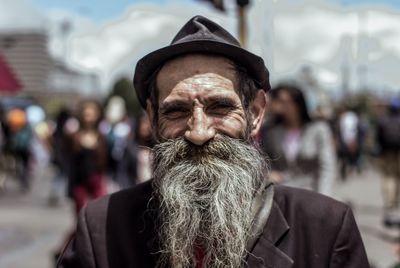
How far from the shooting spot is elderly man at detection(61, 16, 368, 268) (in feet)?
6.04

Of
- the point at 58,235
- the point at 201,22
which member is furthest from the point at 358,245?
the point at 58,235

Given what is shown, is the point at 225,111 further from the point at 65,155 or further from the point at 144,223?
the point at 65,155

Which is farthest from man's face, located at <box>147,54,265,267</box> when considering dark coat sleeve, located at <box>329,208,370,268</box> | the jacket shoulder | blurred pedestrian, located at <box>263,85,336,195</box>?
blurred pedestrian, located at <box>263,85,336,195</box>

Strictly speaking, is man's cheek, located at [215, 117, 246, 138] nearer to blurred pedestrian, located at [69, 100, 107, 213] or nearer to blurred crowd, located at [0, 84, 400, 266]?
blurred crowd, located at [0, 84, 400, 266]

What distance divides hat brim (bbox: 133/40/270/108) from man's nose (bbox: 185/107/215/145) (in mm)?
155

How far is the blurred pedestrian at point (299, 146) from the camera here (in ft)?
16.3

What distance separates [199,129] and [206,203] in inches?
8.1

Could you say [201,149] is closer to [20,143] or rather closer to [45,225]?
[45,225]

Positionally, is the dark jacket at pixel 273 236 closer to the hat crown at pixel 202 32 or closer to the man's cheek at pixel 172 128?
the man's cheek at pixel 172 128

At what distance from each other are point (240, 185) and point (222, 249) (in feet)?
0.58

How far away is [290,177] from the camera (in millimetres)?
4965

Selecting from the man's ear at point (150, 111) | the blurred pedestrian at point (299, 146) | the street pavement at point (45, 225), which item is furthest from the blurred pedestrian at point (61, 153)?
the man's ear at point (150, 111)

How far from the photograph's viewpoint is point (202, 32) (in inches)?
74.2

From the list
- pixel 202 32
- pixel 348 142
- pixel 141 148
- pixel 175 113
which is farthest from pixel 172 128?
pixel 348 142
